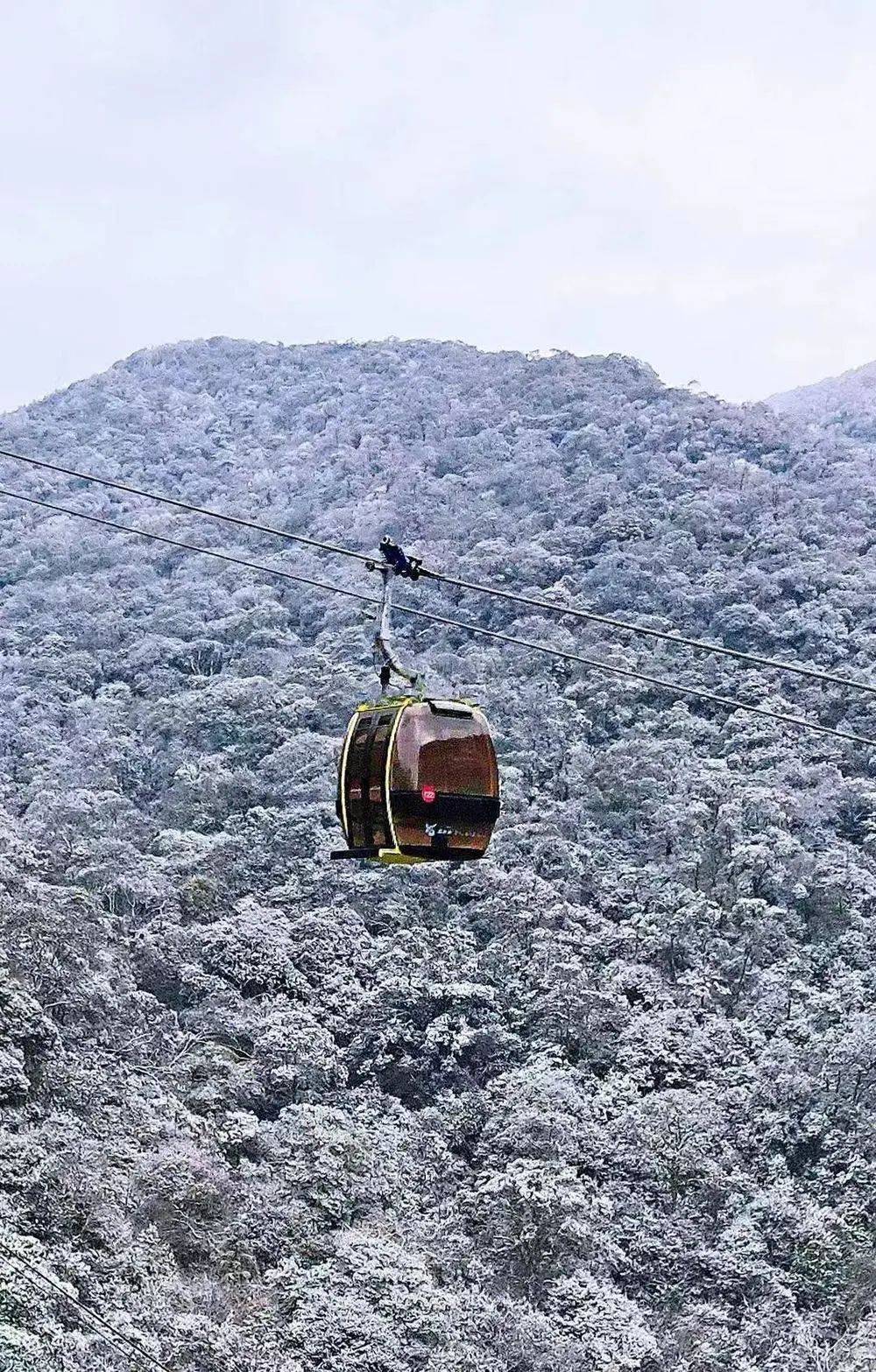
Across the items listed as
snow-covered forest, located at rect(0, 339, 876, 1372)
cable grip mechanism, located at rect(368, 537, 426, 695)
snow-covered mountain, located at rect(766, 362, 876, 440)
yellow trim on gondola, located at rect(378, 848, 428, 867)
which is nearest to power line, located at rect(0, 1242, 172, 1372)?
snow-covered forest, located at rect(0, 339, 876, 1372)

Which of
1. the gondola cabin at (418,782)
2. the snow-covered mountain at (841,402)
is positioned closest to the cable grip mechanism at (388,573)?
the gondola cabin at (418,782)

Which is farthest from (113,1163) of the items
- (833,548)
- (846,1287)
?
(833,548)

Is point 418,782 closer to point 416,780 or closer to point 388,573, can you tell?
point 416,780

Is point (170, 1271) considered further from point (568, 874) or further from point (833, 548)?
point (833, 548)

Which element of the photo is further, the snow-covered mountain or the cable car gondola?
the snow-covered mountain

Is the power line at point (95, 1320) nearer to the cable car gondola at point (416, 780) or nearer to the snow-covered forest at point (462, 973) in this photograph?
the snow-covered forest at point (462, 973)

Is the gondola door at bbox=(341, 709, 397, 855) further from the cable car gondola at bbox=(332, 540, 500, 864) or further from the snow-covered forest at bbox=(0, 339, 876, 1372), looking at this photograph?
the snow-covered forest at bbox=(0, 339, 876, 1372)
